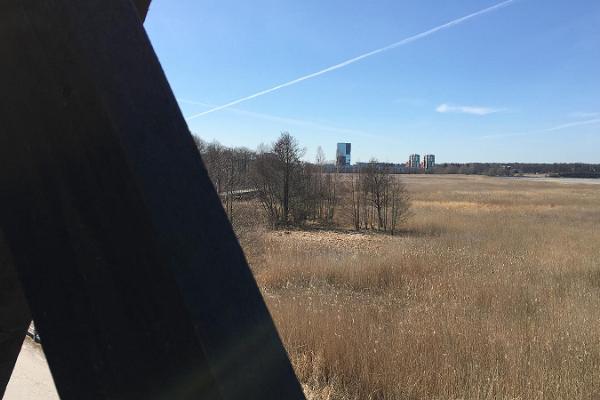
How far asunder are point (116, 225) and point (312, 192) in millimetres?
33693

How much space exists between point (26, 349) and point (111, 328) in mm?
4883

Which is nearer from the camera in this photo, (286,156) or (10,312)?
(10,312)

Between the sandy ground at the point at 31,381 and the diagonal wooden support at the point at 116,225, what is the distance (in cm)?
353

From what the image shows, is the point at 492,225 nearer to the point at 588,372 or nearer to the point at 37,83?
the point at 588,372

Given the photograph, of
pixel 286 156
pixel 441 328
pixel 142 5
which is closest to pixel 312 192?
pixel 286 156

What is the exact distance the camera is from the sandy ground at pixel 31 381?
371 centimetres

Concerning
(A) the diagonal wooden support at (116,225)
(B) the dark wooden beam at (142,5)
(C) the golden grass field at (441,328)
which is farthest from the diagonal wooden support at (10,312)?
(C) the golden grass field at (441,328)

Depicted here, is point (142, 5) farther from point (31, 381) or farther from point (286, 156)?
point (286, 156)

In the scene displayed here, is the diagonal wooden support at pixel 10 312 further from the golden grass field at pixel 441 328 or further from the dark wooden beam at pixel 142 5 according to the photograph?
the golden grass field at pixel 441 328

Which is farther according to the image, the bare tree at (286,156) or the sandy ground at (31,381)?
the bare tree at (286,156)

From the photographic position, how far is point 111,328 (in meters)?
0.88

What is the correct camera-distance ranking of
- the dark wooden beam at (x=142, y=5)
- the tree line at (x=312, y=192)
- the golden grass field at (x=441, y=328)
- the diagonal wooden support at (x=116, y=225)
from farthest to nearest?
the tree line at (x=312, y=192)
the golden grass field at (x=441, y=328)
the dark wooden beam at (x=142, y=5)
the diagonal wooden support at (x=116, y=225)

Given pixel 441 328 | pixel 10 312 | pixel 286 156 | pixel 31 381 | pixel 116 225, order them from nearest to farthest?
pixel 116 225, pixel 10 312, pixel 31 381, pixel 441 328, pixel 286 156

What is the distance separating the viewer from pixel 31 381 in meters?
3.96
